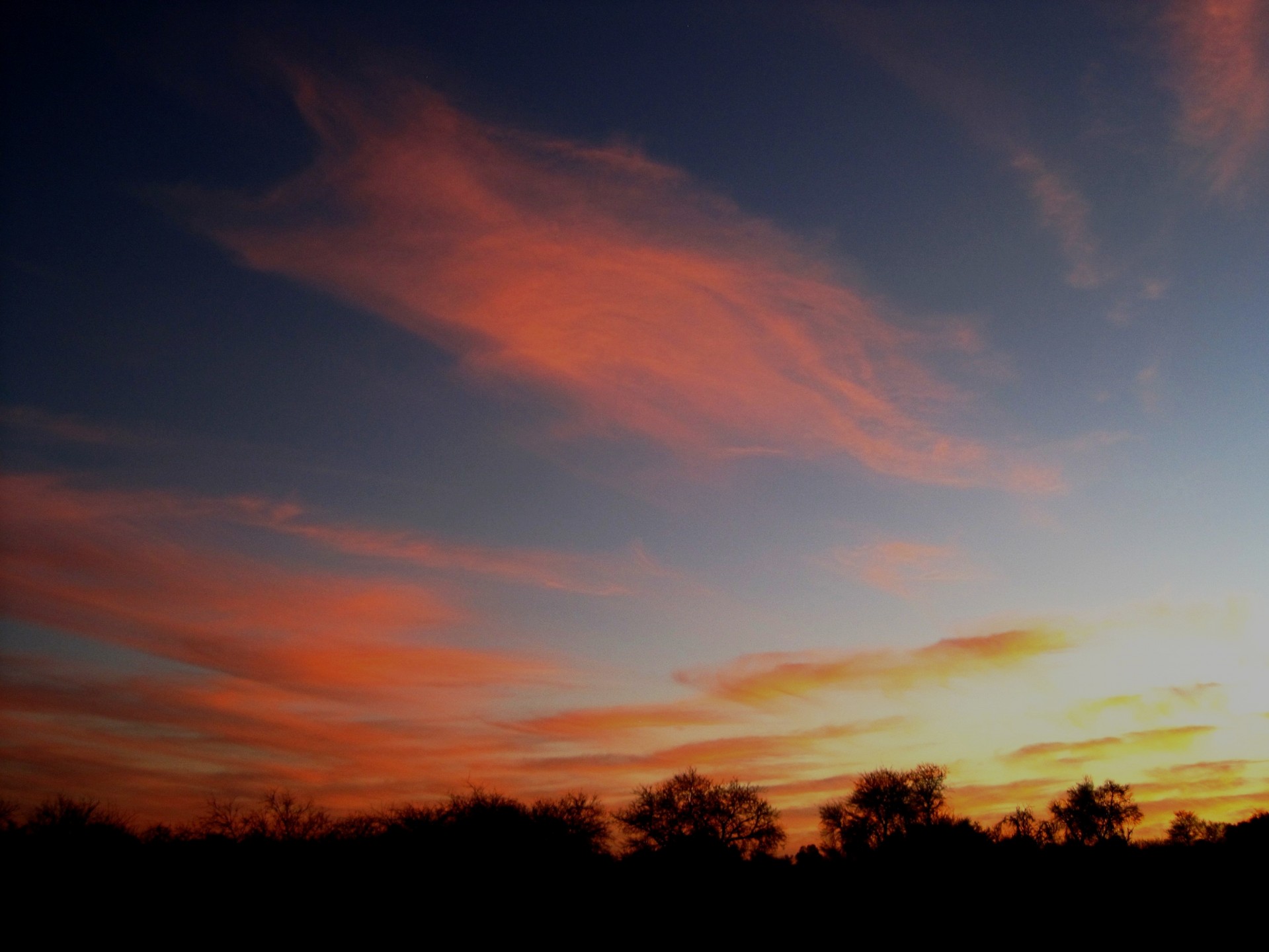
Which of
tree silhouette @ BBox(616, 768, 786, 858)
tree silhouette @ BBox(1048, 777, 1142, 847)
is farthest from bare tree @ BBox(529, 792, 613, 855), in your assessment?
tree silhouette @ BBox(1048, 777, 1142, 847)

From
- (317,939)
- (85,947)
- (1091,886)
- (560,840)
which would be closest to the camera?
(85,947)

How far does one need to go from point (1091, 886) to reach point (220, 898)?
1474 inches

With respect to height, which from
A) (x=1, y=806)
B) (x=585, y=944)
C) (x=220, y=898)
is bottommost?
(x=585, y=944)

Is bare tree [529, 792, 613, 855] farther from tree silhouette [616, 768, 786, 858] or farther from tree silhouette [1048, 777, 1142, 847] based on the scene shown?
tree silhouette [1048, 777, 1142, 847]

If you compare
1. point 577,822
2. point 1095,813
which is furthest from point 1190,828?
point 577,822

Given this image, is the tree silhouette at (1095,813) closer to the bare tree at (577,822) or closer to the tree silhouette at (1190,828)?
the tree silhouette at (1190,828)

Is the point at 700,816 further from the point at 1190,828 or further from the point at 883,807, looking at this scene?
the point at 1190,828

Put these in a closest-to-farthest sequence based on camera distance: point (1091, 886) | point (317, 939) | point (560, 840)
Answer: point (317, 939) < point (1091, 886) < point (560, 840)

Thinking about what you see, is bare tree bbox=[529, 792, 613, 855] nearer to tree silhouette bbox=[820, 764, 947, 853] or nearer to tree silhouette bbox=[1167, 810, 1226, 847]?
tree silhouette bbox=[820, 764, 947, 853]

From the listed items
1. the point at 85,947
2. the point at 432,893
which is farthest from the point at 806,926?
the point at 85,947

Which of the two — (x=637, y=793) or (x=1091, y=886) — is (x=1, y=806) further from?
(x=637, y=793)

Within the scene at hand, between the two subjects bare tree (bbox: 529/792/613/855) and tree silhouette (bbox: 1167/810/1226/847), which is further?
tree silhouette (bbox: 1167/810/1226/847)

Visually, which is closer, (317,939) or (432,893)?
(317,939)

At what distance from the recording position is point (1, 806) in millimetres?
40500
